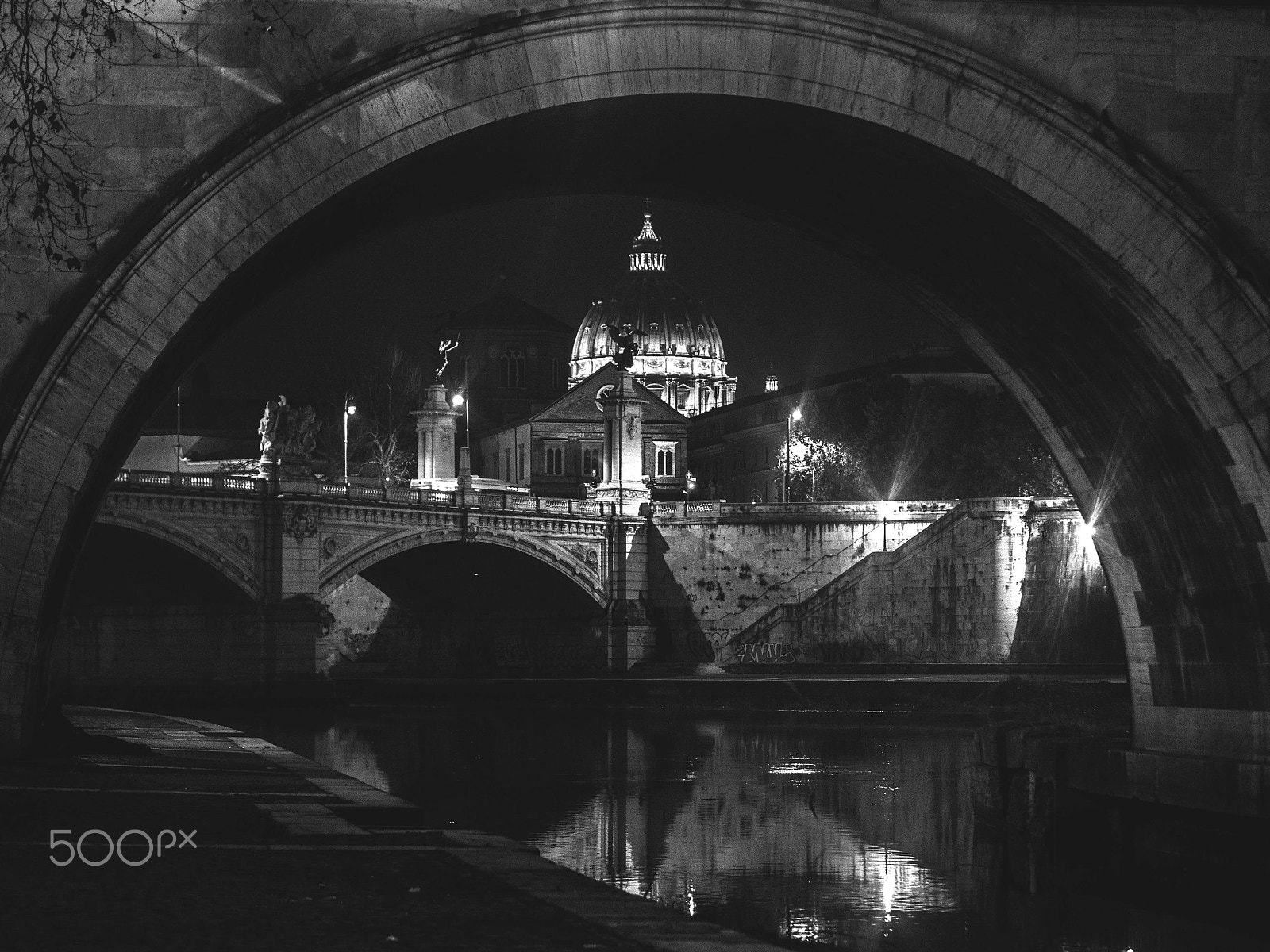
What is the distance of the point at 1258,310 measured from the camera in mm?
12617

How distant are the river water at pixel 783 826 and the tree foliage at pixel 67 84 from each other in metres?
6.91

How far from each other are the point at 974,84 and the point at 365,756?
71.2ft

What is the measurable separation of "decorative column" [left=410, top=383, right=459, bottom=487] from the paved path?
58188mm

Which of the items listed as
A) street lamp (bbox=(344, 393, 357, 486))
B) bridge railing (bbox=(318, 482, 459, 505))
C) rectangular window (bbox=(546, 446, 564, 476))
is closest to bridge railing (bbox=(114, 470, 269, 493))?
bridge railing (bbox=(318, 482, 459, 505))

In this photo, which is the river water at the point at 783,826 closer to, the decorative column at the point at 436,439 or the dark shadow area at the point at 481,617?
the dark shadow area at the point at 481,617

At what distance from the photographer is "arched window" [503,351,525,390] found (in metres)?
139

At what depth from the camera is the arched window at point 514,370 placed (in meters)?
139

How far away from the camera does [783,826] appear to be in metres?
21.8

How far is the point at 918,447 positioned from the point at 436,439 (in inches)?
827

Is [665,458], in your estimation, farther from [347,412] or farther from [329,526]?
[329,526]

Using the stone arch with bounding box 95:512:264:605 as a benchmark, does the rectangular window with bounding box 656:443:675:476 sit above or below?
above

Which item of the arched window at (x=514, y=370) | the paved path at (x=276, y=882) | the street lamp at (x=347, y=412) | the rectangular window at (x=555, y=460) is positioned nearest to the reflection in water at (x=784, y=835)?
the paved path at (x=276, y=882)

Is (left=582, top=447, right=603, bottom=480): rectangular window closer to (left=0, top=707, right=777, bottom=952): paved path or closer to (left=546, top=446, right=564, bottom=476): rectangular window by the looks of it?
(left=546, top=446, right=564, bottom=476): rectangular window

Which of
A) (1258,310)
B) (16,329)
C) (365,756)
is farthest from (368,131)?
(365,756)
